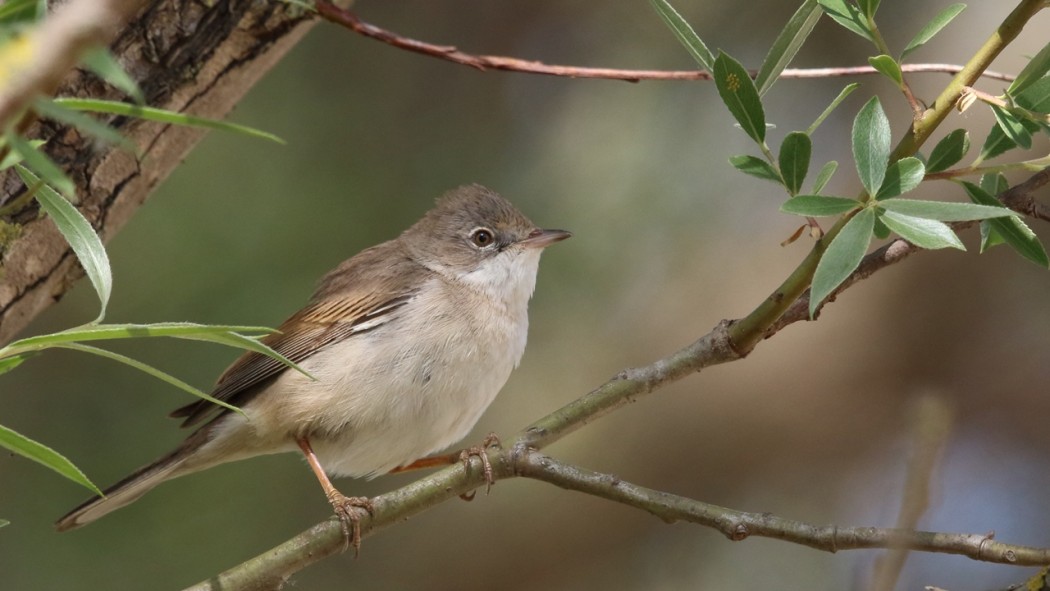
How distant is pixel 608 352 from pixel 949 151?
13.4 feet

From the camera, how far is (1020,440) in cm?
614

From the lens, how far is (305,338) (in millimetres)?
4352

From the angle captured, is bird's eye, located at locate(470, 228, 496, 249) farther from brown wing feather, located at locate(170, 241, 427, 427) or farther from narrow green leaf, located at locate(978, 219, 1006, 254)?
narrow green leaf, located at locate(978, 219, 1006, 254)

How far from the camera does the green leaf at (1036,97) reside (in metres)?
2.18

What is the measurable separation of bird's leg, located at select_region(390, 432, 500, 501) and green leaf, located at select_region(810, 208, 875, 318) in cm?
100

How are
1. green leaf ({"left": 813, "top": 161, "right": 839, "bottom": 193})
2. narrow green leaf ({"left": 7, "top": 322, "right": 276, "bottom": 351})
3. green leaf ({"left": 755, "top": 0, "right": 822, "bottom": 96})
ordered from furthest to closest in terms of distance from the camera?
green leaf ({"left": 755, "top": 0, "right": 822, "bottom": 96}) → green leaf ({"left": 813, "top": 161, "right": 839, "bottom": 193}) → narrow green leaf ({"left": 7, "top": 322, "right": 276, "bottom": 351})

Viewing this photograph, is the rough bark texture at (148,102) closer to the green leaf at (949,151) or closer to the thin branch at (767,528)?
the thin branch at (767,528)

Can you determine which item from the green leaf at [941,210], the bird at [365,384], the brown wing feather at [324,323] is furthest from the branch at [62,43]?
the brown wing feather at [324,323]

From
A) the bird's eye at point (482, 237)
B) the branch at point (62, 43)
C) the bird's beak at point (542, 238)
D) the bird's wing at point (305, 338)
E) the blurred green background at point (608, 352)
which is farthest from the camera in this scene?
the blurred green background at point (608, 352)

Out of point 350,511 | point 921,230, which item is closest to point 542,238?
point 350,511

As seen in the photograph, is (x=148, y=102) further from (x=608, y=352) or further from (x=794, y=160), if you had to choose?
(x=608, y=352)

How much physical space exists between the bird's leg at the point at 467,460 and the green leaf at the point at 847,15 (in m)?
1.30

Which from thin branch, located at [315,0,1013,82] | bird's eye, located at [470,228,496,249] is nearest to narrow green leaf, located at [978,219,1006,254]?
thin branch, located at [315,0,1013,82]

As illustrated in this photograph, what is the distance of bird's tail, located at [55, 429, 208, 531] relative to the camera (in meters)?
3.88
